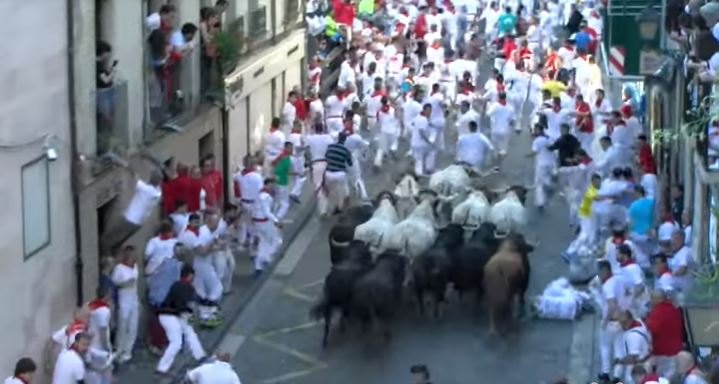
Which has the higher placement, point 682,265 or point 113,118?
point 113,118

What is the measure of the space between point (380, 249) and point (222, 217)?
2.38m

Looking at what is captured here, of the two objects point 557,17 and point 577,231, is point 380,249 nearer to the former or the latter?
point 577,231

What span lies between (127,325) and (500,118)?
13051mm

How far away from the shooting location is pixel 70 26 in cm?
2059

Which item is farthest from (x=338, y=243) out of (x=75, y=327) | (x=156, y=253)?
(x=75, y=327)

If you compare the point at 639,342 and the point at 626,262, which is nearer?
the point at 639,342

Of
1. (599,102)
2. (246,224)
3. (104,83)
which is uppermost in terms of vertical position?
(104,83)

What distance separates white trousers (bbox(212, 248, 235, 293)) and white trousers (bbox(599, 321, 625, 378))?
563 cm

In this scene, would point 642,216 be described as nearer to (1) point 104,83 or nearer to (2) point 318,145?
(2) point 318,145

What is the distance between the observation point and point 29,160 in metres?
19.3

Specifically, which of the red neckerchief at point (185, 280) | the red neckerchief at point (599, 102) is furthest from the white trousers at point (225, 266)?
the red neckerchief at point (599, 102)

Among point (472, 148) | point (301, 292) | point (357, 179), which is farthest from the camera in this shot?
point (472, 148)

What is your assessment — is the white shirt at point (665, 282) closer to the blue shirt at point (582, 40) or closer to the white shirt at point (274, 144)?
the white shirt at point (274, 144)

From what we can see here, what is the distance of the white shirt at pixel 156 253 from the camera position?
21625 mm
